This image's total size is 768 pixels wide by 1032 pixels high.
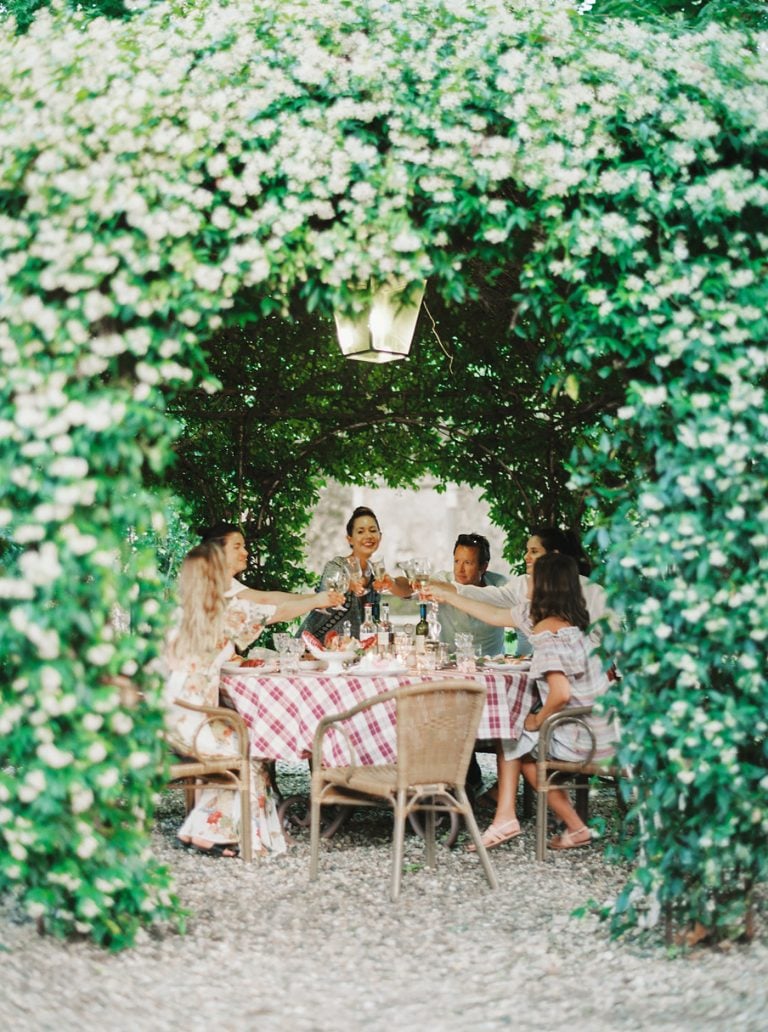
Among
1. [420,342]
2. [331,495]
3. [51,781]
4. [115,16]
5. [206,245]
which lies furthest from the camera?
[331,495]

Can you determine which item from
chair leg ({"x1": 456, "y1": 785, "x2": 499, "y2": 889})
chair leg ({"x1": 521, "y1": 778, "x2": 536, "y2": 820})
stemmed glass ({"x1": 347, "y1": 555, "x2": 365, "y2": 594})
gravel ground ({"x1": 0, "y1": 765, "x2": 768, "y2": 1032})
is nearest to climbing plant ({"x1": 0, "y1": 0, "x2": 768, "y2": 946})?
gravel ground ({"x1": 0, "y1": 765, "x2": 768, "y2": 1032})

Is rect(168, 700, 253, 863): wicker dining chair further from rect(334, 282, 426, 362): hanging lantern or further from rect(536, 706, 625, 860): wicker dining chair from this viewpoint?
rect(334, 282, 426, 362): hanging lantern

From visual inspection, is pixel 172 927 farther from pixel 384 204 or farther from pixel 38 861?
pixel 384 204

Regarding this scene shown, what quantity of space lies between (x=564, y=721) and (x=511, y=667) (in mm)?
589

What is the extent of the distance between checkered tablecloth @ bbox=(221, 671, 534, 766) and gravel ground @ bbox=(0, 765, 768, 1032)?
26.9 inches

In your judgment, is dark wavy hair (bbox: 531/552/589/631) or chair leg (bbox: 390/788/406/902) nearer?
chair leg (bbox: 390/788/406/902)

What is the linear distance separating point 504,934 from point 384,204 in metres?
2.74

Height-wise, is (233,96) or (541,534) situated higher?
(233,96)

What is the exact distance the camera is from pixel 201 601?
17.6 ft

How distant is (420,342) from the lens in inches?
321

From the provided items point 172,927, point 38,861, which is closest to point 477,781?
point 172,927

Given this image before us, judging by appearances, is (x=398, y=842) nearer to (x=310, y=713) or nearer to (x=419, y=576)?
(x=310, y=713)

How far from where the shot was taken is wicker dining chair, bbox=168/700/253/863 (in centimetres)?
529

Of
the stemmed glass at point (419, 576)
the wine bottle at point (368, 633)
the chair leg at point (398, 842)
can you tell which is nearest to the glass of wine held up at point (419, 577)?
the stemmed glass at point (419, 576)
